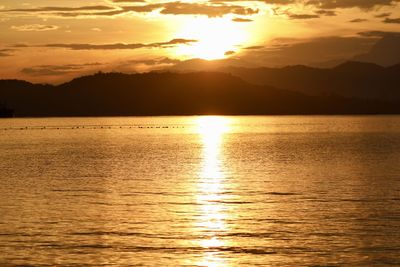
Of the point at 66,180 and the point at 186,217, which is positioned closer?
the point at 186,217

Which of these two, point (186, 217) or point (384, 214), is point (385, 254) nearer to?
point (384, 214)

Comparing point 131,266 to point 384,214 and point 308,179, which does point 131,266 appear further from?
point 308,179

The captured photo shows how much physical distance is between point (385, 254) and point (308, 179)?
4002 centimetres

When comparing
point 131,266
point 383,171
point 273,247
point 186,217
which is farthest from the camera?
point 383,171

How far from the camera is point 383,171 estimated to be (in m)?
85.3

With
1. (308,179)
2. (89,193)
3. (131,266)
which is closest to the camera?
(131,266)

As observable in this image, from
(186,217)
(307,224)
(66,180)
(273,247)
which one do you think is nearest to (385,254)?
(273,247)

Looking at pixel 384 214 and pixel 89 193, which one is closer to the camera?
pixel 384 214

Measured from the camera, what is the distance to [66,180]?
78875 millimetres

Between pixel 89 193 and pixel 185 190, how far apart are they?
29.7 ft

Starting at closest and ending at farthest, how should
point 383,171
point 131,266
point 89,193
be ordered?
1. point 131,266
2. point 89,193
3. point 383,171

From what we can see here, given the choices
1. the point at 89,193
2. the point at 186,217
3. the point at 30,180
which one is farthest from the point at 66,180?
the point at 186,217

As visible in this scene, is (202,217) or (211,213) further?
(211,213)

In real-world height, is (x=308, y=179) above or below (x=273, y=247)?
below
